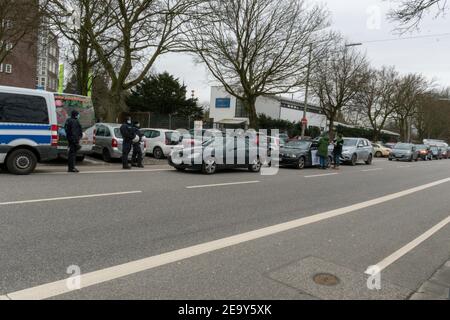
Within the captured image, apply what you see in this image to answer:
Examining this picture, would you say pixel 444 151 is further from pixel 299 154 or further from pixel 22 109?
pixel 22 109

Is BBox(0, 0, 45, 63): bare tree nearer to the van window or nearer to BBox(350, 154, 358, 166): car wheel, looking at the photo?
the van window

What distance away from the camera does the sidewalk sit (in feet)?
13.9

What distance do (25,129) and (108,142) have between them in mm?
5185

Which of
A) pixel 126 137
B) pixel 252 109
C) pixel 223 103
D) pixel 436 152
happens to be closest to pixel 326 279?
pixel 126 137

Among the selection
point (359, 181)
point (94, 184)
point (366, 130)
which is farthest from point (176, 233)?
point (366, 130)

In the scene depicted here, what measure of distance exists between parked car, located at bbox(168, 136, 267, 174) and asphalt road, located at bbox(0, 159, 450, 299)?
115 inches

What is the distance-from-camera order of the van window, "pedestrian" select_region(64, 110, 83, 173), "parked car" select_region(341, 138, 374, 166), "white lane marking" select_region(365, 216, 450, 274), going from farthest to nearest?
1. "parked car" select_region(341, 138, 374, 166)
2. "pedestrian" select_region(64, 110, 83, 173)
3. the van window
4. "white lane marking" select_region(365, 216, 450, 274)

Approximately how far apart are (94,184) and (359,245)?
21.5 ft

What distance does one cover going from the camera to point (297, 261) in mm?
5172

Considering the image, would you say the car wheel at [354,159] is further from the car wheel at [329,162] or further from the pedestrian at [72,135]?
the pedestrian at [72,135]

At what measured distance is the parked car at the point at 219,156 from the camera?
13773 millimetres

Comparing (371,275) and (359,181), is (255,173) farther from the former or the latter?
(371,275)

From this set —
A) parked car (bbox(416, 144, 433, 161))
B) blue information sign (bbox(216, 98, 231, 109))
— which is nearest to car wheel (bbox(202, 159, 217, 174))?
parked car (bbox(416, 144, 433, 161))

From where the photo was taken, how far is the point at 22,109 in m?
10.6
